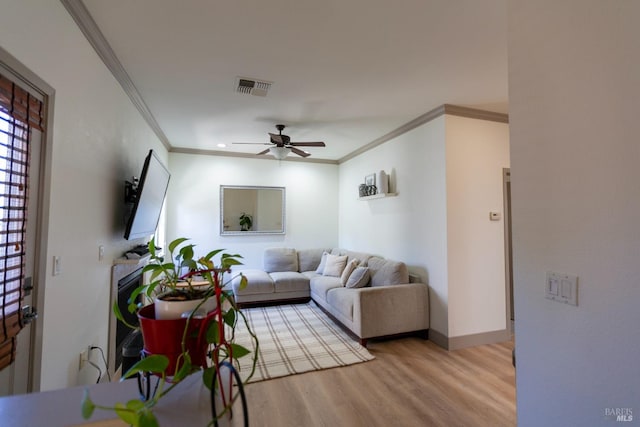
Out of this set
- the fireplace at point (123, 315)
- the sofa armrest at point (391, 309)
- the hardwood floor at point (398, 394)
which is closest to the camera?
the hardwood floor at point (398, 394)

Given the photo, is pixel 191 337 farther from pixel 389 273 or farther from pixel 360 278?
pixel 360 278

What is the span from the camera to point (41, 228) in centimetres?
150

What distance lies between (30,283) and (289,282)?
355cm

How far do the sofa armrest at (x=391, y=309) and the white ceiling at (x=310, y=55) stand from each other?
2036 mm

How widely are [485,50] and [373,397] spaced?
9.08ft

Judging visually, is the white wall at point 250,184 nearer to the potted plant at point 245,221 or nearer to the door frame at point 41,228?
the potted plant at point 245,221

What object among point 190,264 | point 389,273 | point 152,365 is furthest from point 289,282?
point 152,365

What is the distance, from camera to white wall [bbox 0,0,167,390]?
1.48m

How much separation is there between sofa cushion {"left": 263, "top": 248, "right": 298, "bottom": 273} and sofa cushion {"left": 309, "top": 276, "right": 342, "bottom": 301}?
2.22 ft

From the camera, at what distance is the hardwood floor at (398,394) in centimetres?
208

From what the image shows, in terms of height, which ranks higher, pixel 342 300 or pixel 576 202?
pixel 576 202

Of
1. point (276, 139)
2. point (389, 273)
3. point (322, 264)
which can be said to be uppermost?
point (276, 139)

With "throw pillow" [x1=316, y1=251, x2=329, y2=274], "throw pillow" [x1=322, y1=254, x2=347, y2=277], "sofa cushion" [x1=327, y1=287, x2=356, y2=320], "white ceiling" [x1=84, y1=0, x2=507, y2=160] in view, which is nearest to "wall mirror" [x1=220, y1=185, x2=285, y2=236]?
"throw pillow" [x1=316, y1=251, x2=329, y2=274]

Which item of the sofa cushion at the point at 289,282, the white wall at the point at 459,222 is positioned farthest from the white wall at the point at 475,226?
the sofa cushion at the point at 289,282
